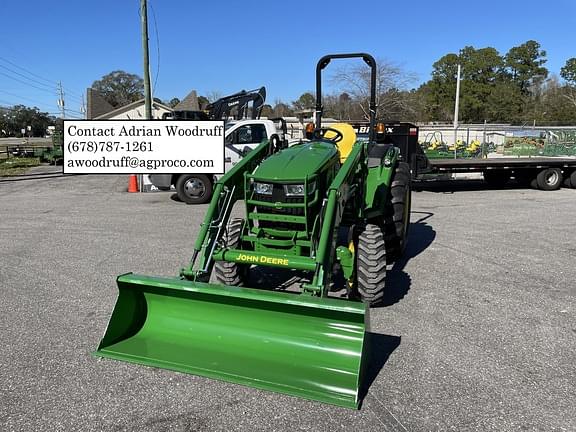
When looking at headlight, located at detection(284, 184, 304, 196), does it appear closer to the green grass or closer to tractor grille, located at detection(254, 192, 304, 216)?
tractor grille, located at detection(254, 192, 304, 216)

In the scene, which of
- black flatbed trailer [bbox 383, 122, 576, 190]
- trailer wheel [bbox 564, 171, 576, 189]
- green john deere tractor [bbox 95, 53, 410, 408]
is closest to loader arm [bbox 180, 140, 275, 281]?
green john deere tractor [bbox 95, 53, 410, 408]

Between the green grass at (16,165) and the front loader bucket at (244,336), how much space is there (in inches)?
731

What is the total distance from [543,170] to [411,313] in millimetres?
12062

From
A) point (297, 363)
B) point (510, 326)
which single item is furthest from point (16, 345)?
point (510, 326)

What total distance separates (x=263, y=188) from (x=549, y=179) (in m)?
13.1

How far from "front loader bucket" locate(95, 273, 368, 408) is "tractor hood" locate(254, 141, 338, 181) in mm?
1237

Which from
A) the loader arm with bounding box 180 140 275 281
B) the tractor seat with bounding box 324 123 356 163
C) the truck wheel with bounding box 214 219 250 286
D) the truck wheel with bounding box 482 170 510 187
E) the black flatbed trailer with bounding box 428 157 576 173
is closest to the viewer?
the loader arm with bounding box 180 140 275 281

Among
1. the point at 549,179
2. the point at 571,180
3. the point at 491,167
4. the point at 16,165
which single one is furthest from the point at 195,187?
the point at 16,165

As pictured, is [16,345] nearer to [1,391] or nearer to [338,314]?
[1,391]

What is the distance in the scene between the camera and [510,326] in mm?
4477

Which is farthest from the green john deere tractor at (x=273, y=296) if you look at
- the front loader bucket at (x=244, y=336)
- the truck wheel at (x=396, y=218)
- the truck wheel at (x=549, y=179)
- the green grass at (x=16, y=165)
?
the green grass at (x=16, y=165)

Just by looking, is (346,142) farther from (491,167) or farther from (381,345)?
(491,167)

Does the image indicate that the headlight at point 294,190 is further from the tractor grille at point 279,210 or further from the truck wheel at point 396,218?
the truck wheel at point 396,218

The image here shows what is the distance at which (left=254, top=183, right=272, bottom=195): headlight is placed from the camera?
14.9 ft
